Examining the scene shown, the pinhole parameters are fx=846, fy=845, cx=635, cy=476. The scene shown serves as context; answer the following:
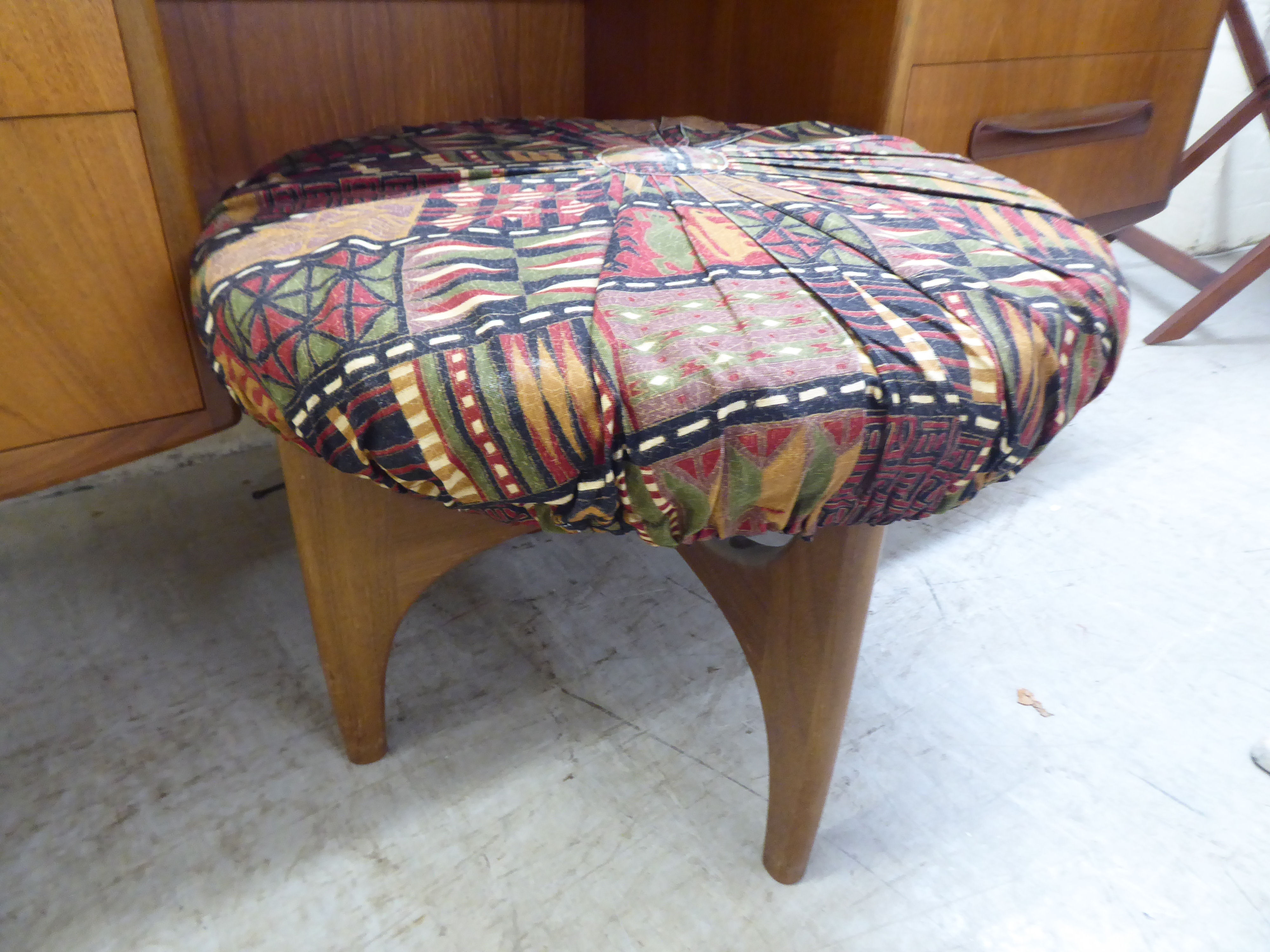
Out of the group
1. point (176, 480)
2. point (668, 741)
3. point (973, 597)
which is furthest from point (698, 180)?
point (176, 480)

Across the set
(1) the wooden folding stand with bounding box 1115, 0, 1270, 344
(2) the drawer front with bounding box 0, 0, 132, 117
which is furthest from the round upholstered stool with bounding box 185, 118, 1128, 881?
(1) the wooden folding stand with bounding box 1115, 0, 1270, 344

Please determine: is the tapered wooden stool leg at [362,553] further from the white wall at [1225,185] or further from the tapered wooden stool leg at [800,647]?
the white wall at [1225,185]

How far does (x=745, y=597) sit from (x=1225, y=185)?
220 centimetres

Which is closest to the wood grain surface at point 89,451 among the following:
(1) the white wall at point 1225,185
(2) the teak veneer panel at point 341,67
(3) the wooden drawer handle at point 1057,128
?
(2) the teak veneer panel at point 341,67

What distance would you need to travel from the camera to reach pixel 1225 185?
6.95 ft

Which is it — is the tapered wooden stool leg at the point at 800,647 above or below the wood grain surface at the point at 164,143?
below

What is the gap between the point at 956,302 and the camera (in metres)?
0.46

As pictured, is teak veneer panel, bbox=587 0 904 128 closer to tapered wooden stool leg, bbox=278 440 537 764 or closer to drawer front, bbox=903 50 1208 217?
drawer front, bbox=903 50 1208 217

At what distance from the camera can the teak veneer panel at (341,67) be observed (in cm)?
90

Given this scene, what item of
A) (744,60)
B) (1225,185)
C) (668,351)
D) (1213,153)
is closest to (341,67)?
(744,60)

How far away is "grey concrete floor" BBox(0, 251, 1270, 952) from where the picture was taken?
0.63 metres

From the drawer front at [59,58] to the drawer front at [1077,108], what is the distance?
2.19ft

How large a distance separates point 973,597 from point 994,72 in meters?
0.56

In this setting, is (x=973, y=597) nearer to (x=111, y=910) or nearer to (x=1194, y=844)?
(x=1194, y=844)
